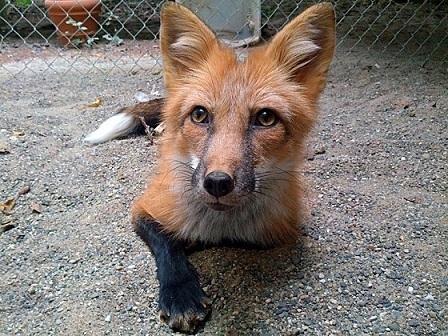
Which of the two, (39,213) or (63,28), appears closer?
(39,213)

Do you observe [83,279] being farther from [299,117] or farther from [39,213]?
[299,117]

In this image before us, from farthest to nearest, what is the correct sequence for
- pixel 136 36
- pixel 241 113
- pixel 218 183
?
1. pixel 136 36
2. pixel 241 113
3. pixel 218 183

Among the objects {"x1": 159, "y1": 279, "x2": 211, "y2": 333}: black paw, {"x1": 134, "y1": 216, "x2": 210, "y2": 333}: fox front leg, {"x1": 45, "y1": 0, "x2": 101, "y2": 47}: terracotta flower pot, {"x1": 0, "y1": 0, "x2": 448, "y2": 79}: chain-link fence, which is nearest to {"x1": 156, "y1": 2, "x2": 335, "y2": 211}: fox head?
{"x1": 134, "y1": 216, "x2": 210, "y2": 333}: fox front leg

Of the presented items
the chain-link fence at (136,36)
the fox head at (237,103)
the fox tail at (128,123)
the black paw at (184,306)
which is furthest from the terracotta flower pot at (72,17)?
the black paw at (184,306)

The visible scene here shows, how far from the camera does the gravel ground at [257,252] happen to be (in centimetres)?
200

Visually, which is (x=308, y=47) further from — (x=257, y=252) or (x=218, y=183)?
(x=257, y=252)

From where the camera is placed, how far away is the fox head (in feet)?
6.27

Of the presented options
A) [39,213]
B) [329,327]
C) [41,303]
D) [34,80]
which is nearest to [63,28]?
[34,80]

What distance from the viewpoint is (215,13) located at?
5.78 meters

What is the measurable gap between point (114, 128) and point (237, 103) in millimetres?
1856

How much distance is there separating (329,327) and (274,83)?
1134 mm

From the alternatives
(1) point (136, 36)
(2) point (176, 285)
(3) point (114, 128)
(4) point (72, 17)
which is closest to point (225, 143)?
(2) point (176, 285)

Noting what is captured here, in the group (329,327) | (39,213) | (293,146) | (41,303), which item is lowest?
(39,213)

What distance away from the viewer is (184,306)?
1.96 metres
